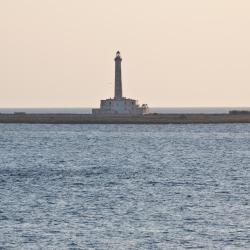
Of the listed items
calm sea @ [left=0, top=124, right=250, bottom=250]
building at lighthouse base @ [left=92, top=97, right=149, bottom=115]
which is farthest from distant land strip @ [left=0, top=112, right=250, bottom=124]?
calm sea @ [left=0, top=124, right=250, bottom=250]

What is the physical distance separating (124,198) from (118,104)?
315 feet

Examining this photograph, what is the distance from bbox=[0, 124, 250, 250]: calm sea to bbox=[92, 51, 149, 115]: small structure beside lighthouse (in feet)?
150

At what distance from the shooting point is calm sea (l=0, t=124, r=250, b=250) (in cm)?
3312

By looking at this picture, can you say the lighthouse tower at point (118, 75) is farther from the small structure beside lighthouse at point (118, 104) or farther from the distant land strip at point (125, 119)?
the distant land strip at point (125, 119)

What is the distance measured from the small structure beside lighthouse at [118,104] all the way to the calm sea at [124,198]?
4581cm

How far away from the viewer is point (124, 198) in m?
43.8

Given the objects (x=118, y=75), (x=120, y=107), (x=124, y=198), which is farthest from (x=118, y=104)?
(x=124, y=198)

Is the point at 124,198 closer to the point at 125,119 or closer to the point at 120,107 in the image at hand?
the point at 125,119

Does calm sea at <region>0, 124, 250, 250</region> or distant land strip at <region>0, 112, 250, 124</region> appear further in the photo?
distant land strip at <region>0, 112, 250, 124</region>

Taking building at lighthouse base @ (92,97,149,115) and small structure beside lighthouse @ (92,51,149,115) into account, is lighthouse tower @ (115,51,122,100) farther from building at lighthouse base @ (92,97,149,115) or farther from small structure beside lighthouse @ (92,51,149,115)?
building at lighthouse base @ (92,97,149,115)

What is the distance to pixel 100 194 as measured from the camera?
149 ft

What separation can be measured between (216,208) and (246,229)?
566 cm

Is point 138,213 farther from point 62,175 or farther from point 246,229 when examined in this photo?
point 62,175

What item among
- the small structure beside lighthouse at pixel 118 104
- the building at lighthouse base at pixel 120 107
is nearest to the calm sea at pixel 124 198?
the small structure beside lighthouse at pixel 118 104
